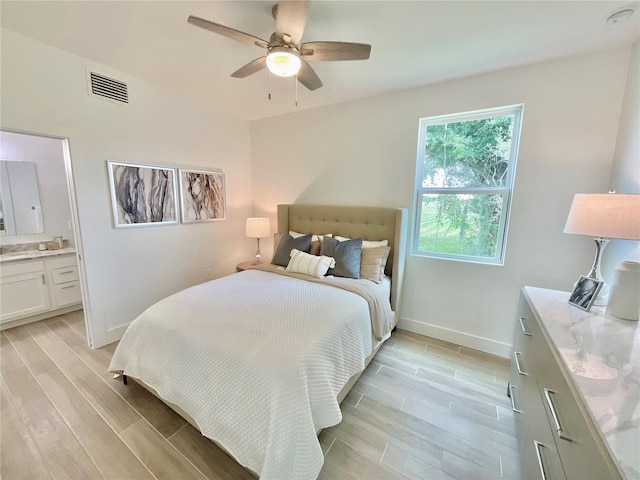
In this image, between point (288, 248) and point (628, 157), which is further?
point (288, 248)

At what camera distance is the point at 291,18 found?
55.9 inches

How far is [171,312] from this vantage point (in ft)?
5.61

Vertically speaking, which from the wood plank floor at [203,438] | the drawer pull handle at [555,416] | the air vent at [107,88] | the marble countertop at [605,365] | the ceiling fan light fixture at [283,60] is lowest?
the wood plank floor at [203,438]

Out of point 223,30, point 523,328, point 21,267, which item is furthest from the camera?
point 21,267

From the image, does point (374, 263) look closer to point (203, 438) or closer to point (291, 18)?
point (203, 438)

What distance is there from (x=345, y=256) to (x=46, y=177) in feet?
13.0

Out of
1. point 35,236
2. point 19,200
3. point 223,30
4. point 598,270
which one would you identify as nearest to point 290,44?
point 223,30

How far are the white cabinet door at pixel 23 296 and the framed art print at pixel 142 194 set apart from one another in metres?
1.48

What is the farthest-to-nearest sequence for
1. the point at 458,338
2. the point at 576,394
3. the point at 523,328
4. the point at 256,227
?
the point at 256,227 → the point at 458,338 → the point at 523,328 → the point at 576,394

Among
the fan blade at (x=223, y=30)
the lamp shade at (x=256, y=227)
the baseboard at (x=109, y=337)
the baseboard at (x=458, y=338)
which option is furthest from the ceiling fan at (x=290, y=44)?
the baseboard at (x=109, y=337)

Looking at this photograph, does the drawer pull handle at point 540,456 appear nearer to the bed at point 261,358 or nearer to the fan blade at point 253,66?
the bed at point 261,358

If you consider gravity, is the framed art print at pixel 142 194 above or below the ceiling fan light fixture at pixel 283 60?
below

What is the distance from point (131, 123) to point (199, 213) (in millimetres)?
1149

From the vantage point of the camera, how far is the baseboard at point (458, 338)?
2.43m
